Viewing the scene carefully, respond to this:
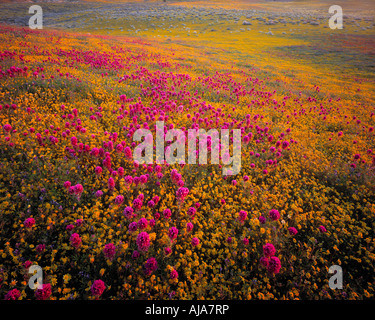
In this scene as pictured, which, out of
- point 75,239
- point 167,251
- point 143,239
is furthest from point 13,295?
point 167,251

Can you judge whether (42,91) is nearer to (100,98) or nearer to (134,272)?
(100,98)

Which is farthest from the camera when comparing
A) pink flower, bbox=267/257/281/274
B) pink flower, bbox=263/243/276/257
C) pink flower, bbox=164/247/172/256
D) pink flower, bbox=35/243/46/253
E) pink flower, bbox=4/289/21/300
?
pink flower, bbox=164/247/172/256

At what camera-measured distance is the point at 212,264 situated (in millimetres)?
4379

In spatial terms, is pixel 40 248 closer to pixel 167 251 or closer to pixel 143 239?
pixel 143 239

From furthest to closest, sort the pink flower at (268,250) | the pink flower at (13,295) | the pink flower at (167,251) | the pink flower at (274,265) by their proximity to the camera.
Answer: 1. the pink flower at (167,251)
2. the pink flower at (268,250)
3. the pink flower at (274,265)
4. the pink flower at (13,295)

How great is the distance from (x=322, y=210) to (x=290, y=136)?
5327mm

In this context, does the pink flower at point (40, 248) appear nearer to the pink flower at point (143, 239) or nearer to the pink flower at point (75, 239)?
the pink flower at point (75, 239)

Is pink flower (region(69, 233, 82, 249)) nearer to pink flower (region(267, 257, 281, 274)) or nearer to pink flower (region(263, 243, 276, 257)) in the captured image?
pink flower (region(263, 243, 276, 257))

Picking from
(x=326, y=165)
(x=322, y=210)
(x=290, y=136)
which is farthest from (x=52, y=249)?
(x=290, y=136)

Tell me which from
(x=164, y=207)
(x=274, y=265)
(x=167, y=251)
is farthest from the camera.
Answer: (x=164, y=207)

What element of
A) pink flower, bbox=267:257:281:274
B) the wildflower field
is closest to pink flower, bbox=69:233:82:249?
the wildflower field

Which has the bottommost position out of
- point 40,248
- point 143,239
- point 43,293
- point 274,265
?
point 274,265

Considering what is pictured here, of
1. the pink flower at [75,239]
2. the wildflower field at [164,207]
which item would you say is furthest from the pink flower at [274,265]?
the pink flower at [75,239]

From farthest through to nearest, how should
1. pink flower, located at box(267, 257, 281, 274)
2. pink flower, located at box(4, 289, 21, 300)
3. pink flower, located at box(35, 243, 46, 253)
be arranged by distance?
pink flower, located at box(267, 257, 281, 274) → pink flower, located at box(35, 243, 46, 253) → pink flower, located at box(4, 289, 21, 300)
